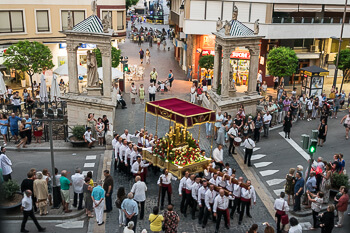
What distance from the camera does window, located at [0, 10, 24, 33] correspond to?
32.8 meters

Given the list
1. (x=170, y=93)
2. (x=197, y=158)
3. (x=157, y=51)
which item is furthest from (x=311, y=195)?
(x=157, y=51)

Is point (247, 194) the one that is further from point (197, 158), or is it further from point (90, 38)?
point (90, 38)

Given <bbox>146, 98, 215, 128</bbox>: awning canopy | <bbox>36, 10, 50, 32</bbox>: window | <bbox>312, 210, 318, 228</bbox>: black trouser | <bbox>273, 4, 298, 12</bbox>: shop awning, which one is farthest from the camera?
<bbox>273, 4, 298, 12</bbox>: shop awning

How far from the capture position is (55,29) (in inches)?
1373

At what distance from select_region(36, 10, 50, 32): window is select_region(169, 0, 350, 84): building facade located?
452 inches

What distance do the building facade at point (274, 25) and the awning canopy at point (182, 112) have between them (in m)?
19.4

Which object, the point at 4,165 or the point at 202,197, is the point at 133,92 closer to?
the point at 4,165

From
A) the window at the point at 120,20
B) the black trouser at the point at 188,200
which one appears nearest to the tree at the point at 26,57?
the window at the point at 120,20

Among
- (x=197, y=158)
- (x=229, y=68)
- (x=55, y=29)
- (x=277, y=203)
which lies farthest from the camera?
(x=55, y=29)

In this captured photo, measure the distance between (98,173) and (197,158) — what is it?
4.48 metres

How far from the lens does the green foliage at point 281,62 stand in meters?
30.6

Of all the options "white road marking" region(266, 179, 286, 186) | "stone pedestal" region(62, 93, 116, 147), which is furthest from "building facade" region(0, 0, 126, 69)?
"white road marking" region(266, 179, 286, 186)

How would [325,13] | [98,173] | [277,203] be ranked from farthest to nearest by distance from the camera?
[325,13] → [98,173] → [277,203]

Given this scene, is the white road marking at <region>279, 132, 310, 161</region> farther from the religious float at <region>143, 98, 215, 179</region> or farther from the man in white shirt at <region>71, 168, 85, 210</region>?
the man in white shirt at <region>71, 168, 85, 210</region>
